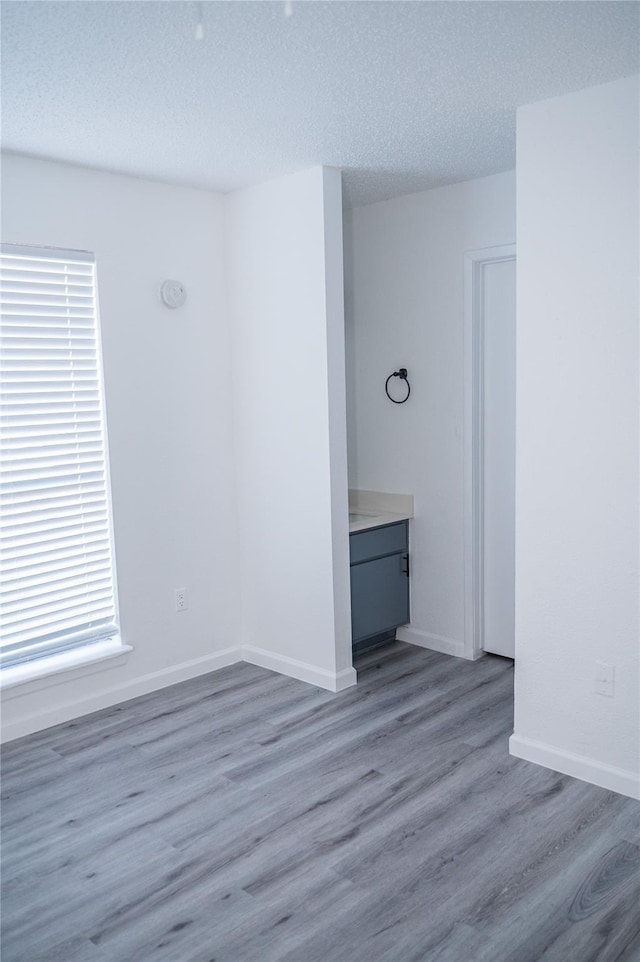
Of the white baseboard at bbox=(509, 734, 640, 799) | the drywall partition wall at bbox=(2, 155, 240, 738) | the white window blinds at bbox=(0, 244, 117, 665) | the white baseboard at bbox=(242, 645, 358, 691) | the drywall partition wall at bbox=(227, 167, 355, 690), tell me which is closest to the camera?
the white baseboard at bbox=(509, 734, 640, 799)

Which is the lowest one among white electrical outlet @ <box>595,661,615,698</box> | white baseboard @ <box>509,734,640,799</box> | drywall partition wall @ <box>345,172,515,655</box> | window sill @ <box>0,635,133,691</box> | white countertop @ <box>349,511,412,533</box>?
white baseboard @ <box>509,734,640,799</box>

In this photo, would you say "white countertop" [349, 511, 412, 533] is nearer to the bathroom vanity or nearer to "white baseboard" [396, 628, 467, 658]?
the bathroom vanity

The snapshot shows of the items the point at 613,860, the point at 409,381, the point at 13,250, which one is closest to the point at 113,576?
the point at 13,250

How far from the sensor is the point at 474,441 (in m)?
4.19

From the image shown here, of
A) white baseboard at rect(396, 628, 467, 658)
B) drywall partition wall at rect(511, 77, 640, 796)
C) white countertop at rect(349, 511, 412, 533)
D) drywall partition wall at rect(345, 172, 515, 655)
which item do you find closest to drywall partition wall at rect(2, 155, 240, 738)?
white countertop at rect(349, 511, 412, 533)

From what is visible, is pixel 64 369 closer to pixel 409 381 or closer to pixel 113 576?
pixel 113 576

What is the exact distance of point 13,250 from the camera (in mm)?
→ 3354

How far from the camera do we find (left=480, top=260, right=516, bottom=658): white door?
406 centimetres

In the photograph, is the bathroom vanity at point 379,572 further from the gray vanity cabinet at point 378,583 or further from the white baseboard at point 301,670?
the white baseboard at point 301,670

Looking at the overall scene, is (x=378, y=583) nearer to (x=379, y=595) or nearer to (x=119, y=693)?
(x=379, y=595)

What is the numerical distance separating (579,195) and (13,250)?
2290 millimetres

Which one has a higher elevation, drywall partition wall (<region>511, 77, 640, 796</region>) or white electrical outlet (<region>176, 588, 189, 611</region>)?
drywall partition wall (<region>511, 77, 640, 796</region>)

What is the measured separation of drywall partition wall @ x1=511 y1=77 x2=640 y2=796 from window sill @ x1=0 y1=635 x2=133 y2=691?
6.36 ft

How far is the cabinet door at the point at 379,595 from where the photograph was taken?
421cm
